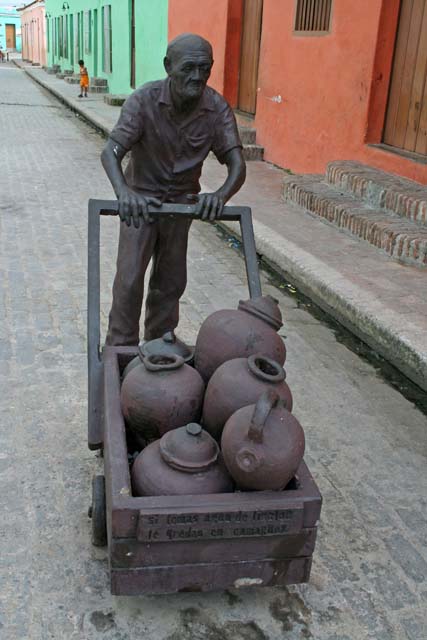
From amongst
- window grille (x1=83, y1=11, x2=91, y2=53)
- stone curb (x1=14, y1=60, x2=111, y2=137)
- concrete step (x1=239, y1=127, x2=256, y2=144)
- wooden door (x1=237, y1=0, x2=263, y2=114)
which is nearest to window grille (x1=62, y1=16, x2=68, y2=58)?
window grille (x1=83, y1=11, x2=91, y2=53)

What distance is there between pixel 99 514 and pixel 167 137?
1757 millimetres

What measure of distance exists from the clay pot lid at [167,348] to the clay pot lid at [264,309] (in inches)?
11.1

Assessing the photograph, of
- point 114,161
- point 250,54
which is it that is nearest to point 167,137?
point 114,161

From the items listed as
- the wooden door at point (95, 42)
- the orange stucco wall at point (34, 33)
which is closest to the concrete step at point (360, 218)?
the wooden door at point (95, 42)

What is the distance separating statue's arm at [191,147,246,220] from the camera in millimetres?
3057

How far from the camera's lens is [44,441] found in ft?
11.3

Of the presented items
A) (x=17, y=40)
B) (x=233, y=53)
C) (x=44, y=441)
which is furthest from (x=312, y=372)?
(x=17, y=40)

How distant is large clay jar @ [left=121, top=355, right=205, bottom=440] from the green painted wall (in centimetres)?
1608

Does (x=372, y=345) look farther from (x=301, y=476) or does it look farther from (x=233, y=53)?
(x=233, y=53)

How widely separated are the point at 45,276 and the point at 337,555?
390 cm

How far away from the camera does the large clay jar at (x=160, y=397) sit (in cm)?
250

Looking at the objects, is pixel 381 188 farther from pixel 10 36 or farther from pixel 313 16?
pixel 10 36

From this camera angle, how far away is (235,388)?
242cm

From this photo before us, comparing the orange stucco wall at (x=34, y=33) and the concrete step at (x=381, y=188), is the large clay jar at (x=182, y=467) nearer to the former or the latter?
the concrete step at (x=381, y=188)
